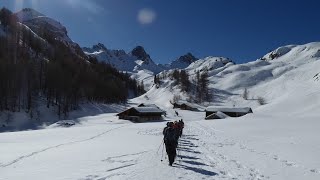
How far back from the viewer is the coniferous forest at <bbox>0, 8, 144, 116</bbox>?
333 feet

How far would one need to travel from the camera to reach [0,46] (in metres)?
137

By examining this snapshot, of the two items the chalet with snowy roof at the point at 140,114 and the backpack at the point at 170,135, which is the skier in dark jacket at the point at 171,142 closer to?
the backpack at the point at 170,135

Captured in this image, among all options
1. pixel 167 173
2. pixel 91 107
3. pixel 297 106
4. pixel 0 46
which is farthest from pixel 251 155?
pixel 0 46

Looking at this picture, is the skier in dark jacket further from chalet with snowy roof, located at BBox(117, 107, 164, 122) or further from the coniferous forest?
the coniferous forest

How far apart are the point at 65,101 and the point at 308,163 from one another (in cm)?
10063

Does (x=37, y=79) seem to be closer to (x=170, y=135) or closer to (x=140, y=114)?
(x=140, y=114)

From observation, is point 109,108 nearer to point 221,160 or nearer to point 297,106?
point 297,106

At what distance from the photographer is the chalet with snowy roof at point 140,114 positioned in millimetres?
98562

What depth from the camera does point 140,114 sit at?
101 m

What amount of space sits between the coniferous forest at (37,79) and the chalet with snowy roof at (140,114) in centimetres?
1744

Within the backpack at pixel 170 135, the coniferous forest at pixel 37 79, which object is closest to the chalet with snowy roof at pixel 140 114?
the coniferous forest at pixel 37 79

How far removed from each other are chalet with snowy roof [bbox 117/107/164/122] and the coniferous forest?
1744cm

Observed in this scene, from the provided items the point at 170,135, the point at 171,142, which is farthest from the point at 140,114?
the point at 171,142

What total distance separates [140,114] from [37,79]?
144 ft
